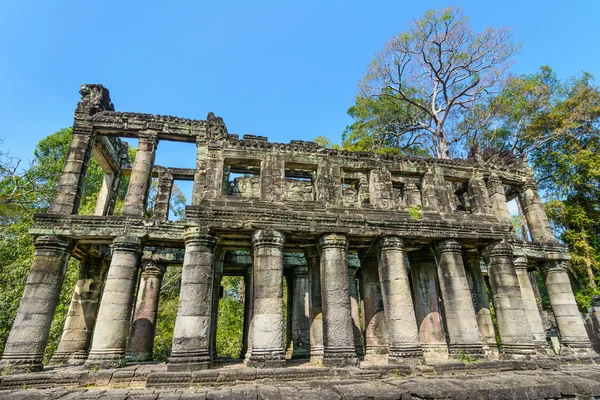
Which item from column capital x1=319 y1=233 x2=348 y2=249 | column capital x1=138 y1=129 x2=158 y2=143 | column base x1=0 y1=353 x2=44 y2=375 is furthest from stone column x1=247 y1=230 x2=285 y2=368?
column base x1=0 y1=353 x2=44 y2=375

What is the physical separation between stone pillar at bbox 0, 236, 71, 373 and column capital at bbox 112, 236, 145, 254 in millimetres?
1528

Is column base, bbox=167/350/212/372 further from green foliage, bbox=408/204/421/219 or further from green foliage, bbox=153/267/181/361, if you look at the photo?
green foliage, bbox=153/267/181/361

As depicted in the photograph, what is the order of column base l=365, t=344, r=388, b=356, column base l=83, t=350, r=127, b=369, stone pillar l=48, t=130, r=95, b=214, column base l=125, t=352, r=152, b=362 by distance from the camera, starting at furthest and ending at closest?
column base l=125, t=352, r=152, b=362 < column base l=365, t=344, r=388, b=356 < stone pillar l=48, t=130, r=95, b=214 < column base l=83, t=350, r=127, b=369

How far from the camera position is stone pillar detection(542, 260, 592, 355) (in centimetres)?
1212

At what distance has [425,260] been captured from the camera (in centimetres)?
1220

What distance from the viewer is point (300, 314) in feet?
A: 41.1

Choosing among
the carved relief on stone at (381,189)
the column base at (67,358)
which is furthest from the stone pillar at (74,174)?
the carved relief on stone at (381,189)

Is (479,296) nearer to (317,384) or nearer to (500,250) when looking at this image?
(500,250)

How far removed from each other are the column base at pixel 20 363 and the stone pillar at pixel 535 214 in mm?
18298

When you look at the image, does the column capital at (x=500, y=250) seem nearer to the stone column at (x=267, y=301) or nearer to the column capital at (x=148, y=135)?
the stone column at (x=267, y=301)

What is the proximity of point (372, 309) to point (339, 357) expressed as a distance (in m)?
3.53

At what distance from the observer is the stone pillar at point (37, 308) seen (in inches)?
339

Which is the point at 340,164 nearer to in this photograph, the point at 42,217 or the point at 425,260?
the point at 425,260

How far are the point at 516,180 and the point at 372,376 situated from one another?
11.1 metres
